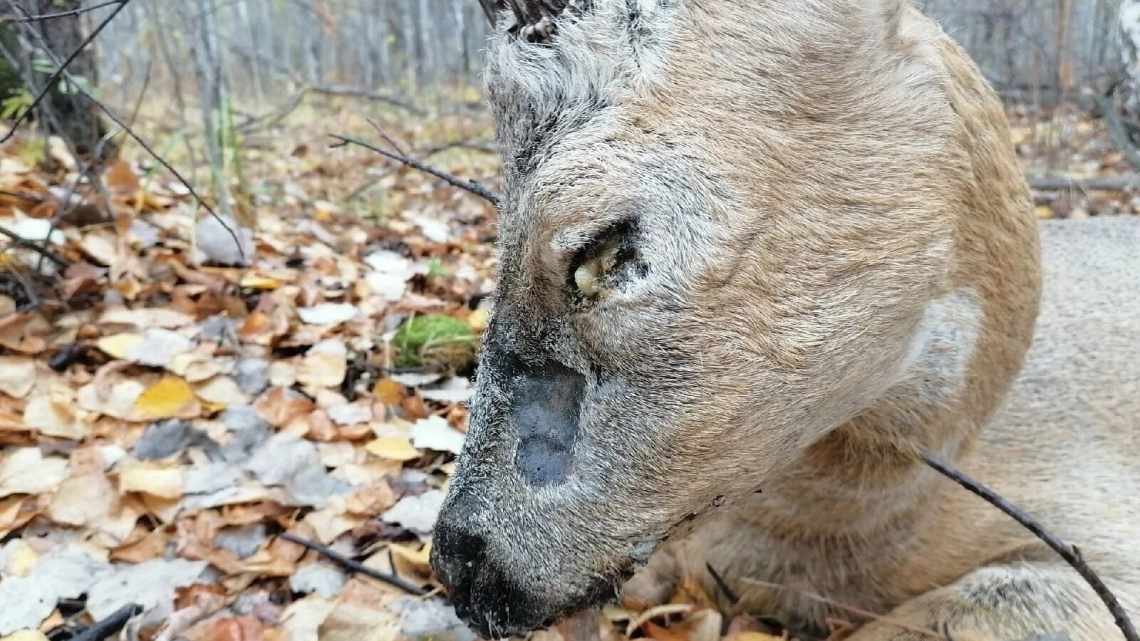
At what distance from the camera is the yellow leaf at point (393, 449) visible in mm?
2717

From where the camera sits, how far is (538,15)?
156cm

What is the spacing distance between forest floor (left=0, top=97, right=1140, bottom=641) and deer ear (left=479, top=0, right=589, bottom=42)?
102 centimetres

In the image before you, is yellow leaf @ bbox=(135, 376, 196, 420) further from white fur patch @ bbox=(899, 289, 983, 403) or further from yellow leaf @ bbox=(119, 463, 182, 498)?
white fur patch @ bbox=(899, 289, 983, 403)

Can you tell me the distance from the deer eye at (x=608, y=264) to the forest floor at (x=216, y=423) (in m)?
0.96

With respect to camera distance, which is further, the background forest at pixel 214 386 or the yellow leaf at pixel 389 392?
the yellow leaf at pixel 389 392

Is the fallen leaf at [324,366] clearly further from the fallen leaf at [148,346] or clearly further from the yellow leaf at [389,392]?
the fallen leaf at [148,346]

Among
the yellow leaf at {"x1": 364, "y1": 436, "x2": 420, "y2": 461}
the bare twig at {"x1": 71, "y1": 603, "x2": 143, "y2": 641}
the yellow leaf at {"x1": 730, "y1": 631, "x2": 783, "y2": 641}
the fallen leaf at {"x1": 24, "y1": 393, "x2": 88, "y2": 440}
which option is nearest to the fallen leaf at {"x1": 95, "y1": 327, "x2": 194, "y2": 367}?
the fallen leaf at {"x1": 24, "y1": 393, "x2": 88, "y2": 440}

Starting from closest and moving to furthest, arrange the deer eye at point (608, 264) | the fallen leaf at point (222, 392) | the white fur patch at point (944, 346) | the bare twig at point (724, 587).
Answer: the deer eye at point (608, 264) < the white fur patch at point (944, 346) < the bare twig at point (724, 587) < the fallen leaf at point (222, 392)

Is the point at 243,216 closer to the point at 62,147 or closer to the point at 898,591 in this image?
the point at 62,147

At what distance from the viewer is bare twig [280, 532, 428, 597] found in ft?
7.21

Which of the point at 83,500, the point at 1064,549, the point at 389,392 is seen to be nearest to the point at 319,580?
the point at 83,500

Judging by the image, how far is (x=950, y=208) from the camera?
169 cm

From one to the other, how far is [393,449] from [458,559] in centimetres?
115

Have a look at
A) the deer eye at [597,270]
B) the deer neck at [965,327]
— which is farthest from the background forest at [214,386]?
the deer eye at [597,270]
